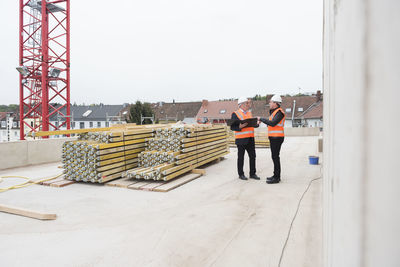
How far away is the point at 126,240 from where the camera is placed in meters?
3.78

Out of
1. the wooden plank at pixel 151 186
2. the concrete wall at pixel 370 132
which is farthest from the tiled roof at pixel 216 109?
the concrete wall at pixel 370 132

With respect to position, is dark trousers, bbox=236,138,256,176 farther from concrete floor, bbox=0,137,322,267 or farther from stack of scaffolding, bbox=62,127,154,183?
stack of scaffolding, bbox=62,127,154,183

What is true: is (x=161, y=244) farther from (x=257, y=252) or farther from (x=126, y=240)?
(x=257, y=252)

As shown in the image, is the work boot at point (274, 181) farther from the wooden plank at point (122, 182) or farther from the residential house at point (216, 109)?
the residential house at point (216, 109)

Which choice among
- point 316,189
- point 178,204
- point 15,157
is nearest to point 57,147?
point 15,157

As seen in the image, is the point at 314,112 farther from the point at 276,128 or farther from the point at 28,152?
the point at 28,152

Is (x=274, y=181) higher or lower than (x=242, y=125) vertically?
lower

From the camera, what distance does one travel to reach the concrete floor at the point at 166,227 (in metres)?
3.29

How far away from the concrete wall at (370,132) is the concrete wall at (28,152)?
11.2m

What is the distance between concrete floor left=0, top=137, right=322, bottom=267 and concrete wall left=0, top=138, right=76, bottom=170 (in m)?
3.45

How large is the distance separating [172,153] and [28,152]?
605cm

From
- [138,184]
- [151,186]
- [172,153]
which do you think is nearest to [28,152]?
[138,184]

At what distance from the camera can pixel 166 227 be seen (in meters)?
4.19

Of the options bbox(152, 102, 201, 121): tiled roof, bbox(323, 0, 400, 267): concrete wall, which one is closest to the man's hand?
bbox(323, 0, 400, 267): concrete wall
